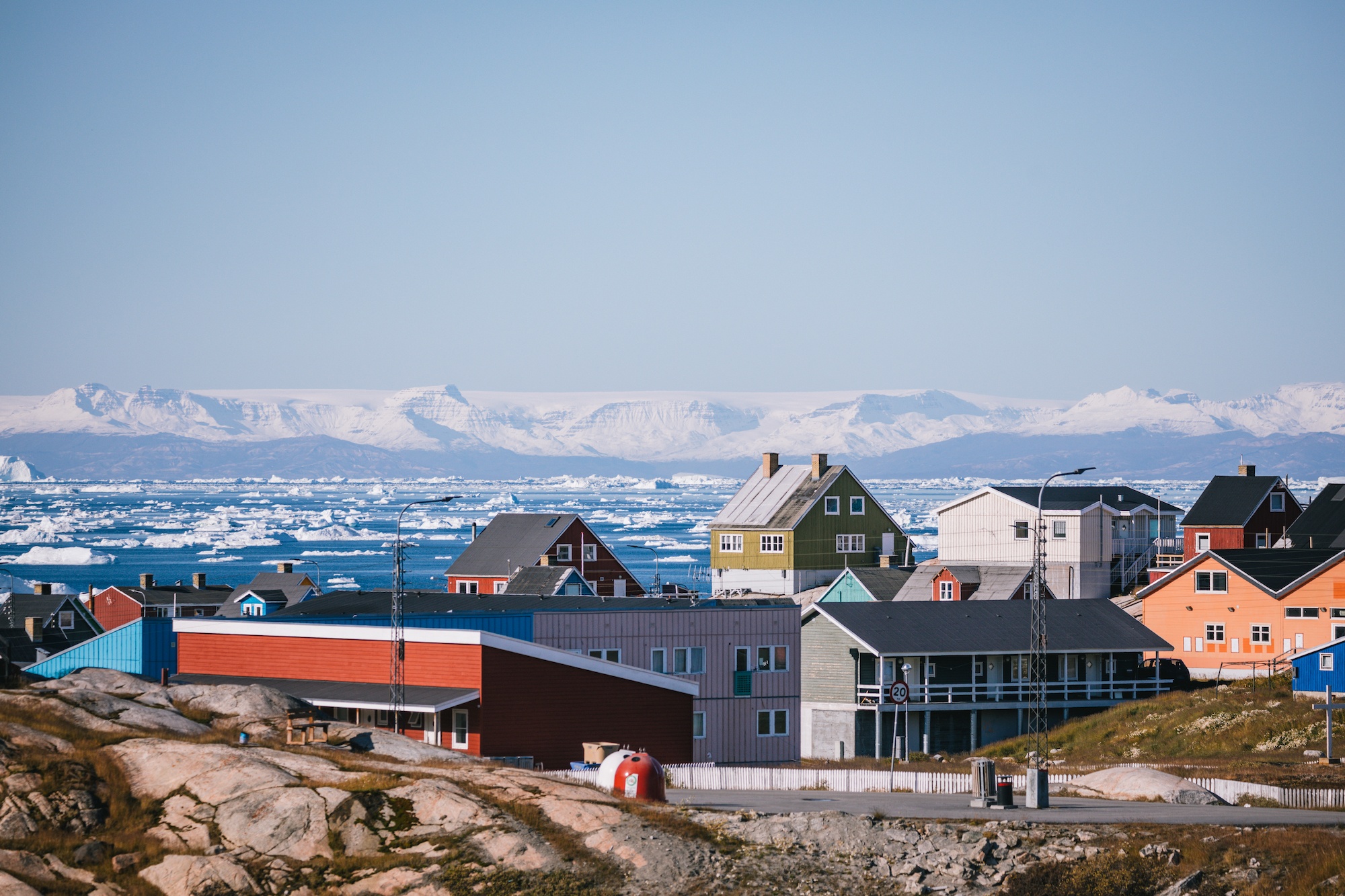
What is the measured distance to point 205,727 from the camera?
125ft

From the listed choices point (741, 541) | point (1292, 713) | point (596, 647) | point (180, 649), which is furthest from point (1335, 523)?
point (180, 649)

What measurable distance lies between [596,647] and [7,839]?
23986 millimetres

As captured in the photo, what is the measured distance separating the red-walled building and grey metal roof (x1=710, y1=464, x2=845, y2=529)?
4752 cm

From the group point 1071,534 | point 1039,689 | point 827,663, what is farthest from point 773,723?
point 1071,534

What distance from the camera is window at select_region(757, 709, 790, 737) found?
184 feet

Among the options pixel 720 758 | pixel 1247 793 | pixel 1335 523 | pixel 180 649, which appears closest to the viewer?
pixel 1247 793

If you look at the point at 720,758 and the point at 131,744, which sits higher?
the point at 131,744

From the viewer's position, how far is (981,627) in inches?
2601

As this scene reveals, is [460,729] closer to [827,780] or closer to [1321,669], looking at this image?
[827,780]

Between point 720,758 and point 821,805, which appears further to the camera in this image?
point 720,758

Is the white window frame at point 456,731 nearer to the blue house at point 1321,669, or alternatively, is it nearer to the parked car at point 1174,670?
the blue house at point 1321,669

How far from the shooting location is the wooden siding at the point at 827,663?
2510 inches

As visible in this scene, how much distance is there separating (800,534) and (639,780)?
62319mm

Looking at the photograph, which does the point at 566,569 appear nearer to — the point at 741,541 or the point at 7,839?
the point at 741,541
